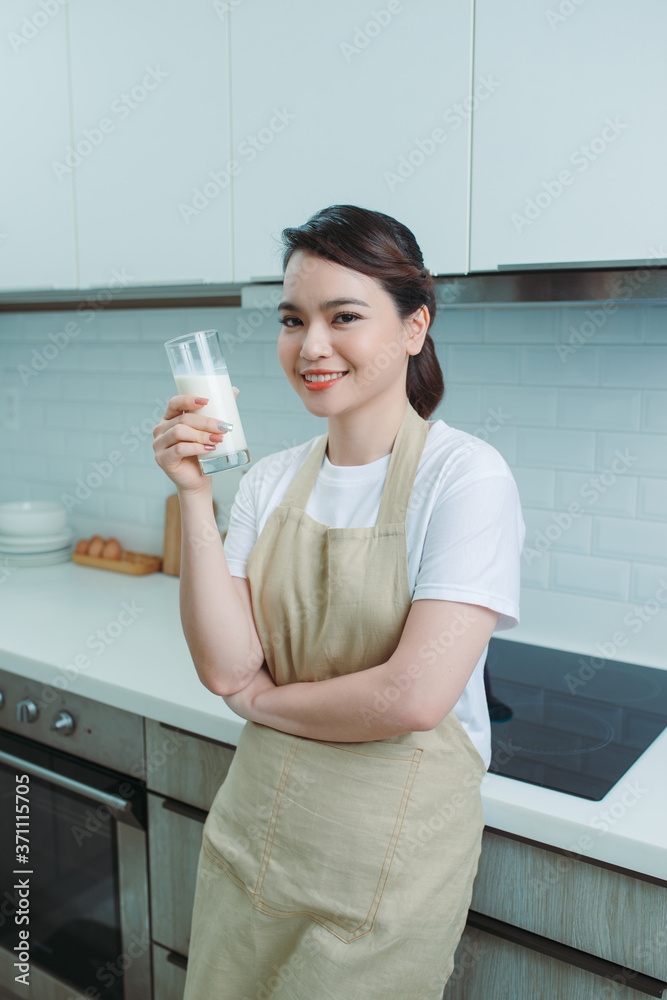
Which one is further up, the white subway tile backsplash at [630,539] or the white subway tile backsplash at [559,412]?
the white subway tile backsplash at [559,412]

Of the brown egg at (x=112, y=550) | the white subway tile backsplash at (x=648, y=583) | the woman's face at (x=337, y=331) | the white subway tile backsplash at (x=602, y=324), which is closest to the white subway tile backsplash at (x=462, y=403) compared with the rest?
the white subway tile backsplash at (x=602, y=324)

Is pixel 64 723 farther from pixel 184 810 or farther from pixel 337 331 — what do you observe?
pixel 337 331

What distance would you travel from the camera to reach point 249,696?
45.4 inches

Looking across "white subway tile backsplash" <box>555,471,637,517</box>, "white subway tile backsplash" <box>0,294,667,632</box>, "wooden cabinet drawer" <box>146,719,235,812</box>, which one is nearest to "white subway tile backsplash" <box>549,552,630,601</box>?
"white subway tile backsplash" <box>0,294,667,632</box>

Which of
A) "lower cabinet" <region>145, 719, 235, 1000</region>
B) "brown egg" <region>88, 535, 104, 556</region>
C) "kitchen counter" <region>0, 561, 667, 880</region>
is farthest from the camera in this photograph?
"brown egg" <region>88, 535, 104, 556</region>

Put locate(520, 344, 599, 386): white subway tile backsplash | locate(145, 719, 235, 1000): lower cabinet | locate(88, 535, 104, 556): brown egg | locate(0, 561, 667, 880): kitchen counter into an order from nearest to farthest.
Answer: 1. locate(0, 561, 667, 880): kitchen counter
2. locate(145, 719, 235, 1000): lower cabinet
3. locate(520, 344, 599, 386): white subway tile backsplash
4. locate(88, 535, 104, 556): brown egg

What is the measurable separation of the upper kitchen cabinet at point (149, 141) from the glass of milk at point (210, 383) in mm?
675

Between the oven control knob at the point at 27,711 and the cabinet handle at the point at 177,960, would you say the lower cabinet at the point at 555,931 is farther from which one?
the oven control knob at the point at 27,711

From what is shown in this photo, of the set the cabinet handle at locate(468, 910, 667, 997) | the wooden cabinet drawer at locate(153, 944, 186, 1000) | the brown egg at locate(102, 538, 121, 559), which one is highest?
the brown egg at locate(102, 538, 121, 559)

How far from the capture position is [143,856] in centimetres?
160

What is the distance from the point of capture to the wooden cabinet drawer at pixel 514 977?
3.66ft

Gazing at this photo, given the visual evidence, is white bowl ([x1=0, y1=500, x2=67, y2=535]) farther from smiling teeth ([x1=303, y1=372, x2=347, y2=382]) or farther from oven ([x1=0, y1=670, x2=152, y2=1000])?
smiling teeth ([x1=303, y1=372, x2=347, y2=382])

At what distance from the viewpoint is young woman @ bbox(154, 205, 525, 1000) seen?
1022 millimetres

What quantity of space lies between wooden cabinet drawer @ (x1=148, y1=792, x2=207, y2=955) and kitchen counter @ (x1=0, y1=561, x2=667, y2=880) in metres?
0.18
